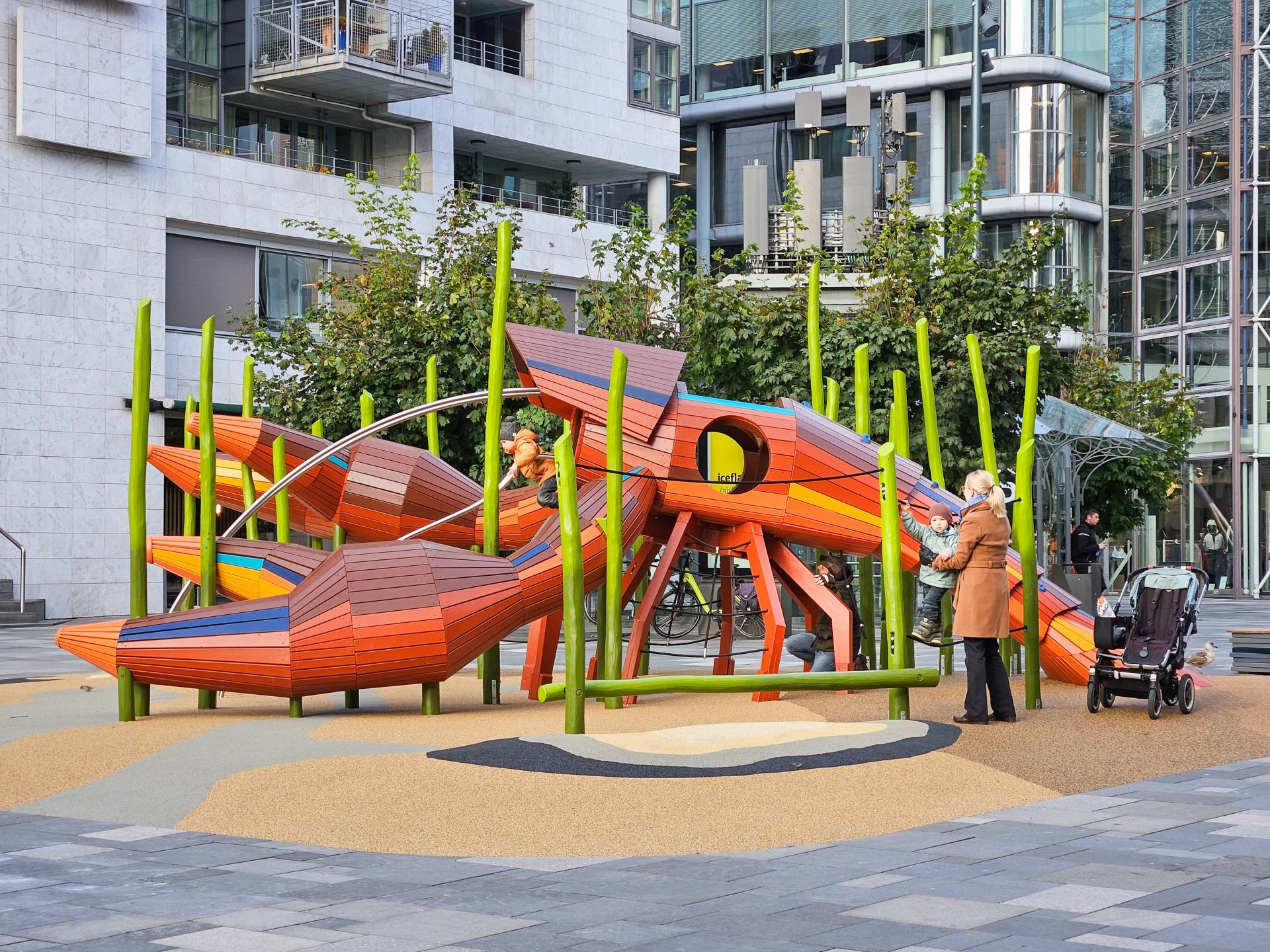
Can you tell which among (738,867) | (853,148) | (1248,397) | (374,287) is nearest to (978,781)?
(738,867)

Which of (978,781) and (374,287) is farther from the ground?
(374,287)

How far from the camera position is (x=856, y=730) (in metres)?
10.2

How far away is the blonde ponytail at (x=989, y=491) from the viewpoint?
11805mm

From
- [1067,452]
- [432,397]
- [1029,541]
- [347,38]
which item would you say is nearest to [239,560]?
[432,397]

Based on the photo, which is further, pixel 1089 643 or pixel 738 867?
pixel 1089 643

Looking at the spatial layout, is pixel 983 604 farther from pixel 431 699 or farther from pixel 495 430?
pixel 431 699

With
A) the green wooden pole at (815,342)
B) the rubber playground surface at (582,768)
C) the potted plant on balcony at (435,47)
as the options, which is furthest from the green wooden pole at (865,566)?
the potted plant on balcony at (435,47)

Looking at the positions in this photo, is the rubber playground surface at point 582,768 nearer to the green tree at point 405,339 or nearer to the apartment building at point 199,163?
the green tree at point 405,339

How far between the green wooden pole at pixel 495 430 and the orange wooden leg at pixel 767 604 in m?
2.08

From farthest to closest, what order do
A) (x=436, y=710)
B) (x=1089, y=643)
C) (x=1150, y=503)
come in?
(x=1150, y=503) → (x=1089, y=643) → (x=436, y=710)

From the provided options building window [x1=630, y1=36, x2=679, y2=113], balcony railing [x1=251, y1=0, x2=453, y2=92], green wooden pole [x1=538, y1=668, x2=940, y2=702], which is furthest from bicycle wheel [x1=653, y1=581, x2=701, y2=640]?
building window [x1=630, y1=36, x2=679, y2=113]

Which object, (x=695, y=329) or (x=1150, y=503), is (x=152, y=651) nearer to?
(x=695, y=329)

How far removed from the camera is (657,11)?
1572 inches

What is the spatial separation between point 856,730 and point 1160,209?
36.6 metres
